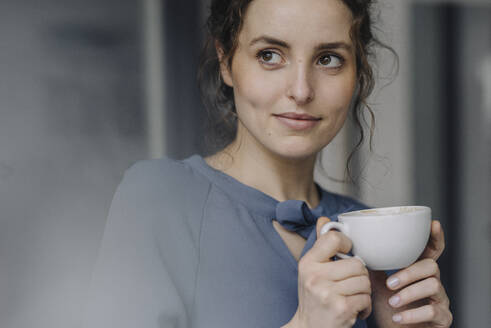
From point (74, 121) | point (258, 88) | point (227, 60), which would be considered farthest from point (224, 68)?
point (74, 121)

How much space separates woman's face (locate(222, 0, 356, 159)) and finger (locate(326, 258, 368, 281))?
197 mm

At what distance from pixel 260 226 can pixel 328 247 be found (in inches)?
7.4

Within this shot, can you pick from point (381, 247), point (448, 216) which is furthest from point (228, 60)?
point (448, 216)

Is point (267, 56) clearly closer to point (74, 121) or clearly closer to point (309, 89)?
point (309, 89)

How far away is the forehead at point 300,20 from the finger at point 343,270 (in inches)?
11.9

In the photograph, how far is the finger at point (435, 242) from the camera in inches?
25.7

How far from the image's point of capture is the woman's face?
69 cm

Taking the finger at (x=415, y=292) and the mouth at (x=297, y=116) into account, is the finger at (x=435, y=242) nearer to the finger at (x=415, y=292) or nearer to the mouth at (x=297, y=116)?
the finger at (x=415, y=292)

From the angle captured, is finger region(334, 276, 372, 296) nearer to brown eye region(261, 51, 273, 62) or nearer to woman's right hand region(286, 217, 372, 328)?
woman's right hand region(286, 217, 372, 328)

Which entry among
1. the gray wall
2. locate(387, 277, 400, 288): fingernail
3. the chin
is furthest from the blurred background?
locate(387, 277, 400, 288): fingernail

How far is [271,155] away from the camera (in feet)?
2.63

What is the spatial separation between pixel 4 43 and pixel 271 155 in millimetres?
403

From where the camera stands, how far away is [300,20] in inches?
26.9

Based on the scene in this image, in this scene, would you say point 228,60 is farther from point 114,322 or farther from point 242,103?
point 114,322
